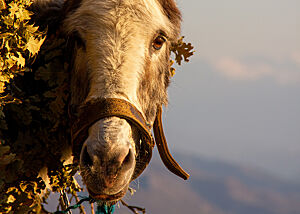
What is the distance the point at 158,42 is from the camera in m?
4.45

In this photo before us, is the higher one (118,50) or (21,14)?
(21,14)

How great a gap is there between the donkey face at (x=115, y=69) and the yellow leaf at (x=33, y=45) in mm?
313

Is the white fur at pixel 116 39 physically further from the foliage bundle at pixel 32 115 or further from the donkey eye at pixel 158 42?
the foliage bundle at pixel 32 115

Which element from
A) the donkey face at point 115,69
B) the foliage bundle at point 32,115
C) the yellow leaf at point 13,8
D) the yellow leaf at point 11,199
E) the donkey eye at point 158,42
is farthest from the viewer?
the donkey eye at point 158,42

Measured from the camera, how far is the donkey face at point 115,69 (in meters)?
3.73

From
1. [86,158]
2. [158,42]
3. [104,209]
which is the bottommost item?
[104,209]

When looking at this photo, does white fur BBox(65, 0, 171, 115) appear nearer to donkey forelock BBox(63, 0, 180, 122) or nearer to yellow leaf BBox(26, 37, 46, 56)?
donkey forelock BBox(63, 0, 180, 122)

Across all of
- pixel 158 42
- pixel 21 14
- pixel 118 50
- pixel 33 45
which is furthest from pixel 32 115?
pixel 158 42

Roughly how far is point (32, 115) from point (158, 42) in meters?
1.38

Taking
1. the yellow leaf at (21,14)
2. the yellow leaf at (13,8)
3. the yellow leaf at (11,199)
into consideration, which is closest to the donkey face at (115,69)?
the yellow leaf at (21,14)

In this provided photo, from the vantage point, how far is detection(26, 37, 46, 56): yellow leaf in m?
4.13

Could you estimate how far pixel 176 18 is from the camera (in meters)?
4.83

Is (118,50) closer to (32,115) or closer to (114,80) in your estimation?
(114,80)

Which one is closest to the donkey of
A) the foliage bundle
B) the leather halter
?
the leather halter
